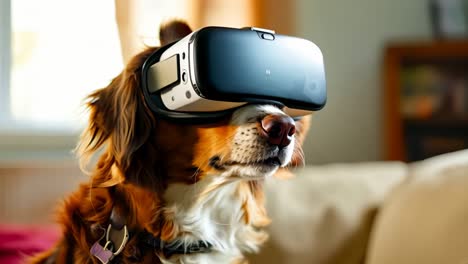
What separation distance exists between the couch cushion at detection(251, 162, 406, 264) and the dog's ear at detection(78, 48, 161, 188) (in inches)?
22.8

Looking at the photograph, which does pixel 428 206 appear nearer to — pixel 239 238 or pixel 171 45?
pixel 239 238

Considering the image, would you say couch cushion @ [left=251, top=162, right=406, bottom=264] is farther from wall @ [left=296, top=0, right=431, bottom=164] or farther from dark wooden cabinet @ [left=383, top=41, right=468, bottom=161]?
dark wooden cabinet @ [left=383, top=41, right=468, bottom=161]

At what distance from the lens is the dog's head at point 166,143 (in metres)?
0.73

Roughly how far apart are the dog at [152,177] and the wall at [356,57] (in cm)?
162

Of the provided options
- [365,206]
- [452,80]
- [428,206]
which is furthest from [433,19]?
[428,206]

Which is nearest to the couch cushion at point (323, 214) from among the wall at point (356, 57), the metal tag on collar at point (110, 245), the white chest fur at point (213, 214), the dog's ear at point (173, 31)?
the white chest fur at point (213, 214)

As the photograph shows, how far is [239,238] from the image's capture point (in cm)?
99

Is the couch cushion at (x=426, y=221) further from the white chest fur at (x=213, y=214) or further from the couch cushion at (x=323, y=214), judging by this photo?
the white chest fur at (x=213, y=214)

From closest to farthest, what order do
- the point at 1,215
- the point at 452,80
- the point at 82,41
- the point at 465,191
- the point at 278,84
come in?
1. the point at 278,84
2. the point at 465,191
3. the point at 82,41
4. the point at 1,215
5. the point at 452,80

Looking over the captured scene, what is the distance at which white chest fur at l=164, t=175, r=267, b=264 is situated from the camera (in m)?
0.87

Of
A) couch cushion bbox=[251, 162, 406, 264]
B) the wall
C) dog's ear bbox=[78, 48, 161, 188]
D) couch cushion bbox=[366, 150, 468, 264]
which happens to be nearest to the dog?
dog's ear bbox=[78, 48, 161, 188]

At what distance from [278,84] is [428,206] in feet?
2.14

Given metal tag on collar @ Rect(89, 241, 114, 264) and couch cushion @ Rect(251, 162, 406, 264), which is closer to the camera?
metal tag on collar @ Rect(89, 241, 114, 264)

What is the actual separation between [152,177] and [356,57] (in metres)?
1.89
